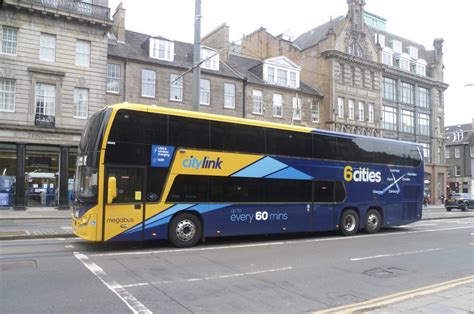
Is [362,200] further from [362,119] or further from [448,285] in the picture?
[362,119]

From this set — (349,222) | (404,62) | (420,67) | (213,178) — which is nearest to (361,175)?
(349,222)

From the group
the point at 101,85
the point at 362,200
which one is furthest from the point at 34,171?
the point at 362,200

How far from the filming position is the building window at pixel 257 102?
1479 inches

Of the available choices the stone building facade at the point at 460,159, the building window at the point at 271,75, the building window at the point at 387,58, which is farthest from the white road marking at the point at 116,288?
the stone building facade at the point at 460,159

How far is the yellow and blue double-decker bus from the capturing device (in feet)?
36.2

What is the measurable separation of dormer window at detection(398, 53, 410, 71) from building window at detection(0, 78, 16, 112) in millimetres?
44310

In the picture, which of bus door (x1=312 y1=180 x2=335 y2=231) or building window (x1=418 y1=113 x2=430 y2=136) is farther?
building window (x1=418 y1=113 x2=430 y2=136)

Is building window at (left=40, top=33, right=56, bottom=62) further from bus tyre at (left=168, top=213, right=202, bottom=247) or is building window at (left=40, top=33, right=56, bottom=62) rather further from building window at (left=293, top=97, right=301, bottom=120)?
building window at (left=293, top=97, right=301, bottom=120)

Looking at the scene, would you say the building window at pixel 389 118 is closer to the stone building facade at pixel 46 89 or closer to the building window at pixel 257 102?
the building window at pixel 257 102

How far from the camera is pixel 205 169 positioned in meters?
12.5

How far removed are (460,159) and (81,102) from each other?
65.8 m

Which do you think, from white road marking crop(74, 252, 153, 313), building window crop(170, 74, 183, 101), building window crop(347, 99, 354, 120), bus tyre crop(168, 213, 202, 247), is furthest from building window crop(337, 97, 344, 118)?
white road marking crop(74, 252, 153, 313)

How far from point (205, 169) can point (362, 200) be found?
746 cm

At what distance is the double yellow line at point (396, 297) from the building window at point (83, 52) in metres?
26.9
